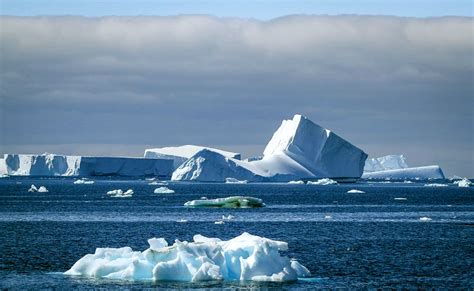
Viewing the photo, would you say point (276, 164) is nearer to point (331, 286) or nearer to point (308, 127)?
point (308, 127)

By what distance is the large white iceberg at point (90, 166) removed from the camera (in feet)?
429

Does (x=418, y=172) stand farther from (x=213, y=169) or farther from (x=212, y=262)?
(x=212, y=262)

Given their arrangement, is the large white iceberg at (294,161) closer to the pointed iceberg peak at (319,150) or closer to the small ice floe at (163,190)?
the pointed iceberg peak at (319,150)

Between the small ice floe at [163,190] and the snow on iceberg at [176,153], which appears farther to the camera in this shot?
the snow on iceberg at [176,153]

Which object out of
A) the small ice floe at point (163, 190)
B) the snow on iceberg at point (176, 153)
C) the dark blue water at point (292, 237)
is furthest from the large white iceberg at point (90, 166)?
the dark blue water at point (292, 237)

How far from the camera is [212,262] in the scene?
2619 cm

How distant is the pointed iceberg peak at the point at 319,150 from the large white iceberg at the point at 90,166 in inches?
1039

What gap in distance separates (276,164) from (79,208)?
1726 inches

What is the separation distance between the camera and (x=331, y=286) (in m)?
25.8

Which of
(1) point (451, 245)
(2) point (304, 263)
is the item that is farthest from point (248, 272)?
(1) point (451, 245)

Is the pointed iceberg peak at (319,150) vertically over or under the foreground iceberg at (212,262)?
over

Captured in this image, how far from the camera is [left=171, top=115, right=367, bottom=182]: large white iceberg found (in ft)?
343

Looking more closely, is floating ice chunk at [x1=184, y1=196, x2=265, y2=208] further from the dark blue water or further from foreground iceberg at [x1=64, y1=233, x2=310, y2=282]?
foreground iceberg at [x1=64, y1=233, x2=310, y2=282]

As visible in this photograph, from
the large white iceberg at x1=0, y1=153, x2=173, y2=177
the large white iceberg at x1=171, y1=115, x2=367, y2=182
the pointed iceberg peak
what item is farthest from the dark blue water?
the large white iceberg at x1=0, y1=153, x2=173, y2=177
